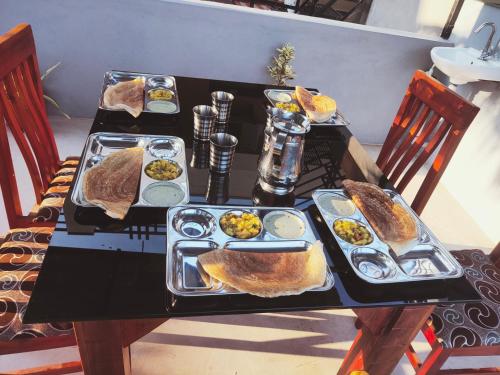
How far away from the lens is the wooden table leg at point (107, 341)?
737 millimetres

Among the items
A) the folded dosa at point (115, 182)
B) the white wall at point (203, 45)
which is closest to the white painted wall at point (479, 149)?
the white wall at point (203, 45)

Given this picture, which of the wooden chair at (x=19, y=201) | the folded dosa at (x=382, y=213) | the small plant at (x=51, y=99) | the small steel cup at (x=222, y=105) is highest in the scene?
the small steel cup at (x=222, y=105)

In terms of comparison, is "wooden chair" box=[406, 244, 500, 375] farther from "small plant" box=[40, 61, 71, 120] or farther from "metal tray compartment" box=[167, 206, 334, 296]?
"small plant" box=[40, 61, 71, 120]

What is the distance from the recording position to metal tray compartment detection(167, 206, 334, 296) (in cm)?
77

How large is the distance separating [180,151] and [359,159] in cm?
61

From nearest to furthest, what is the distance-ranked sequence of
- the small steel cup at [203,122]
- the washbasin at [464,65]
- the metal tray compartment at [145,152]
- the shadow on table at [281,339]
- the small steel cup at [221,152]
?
the metal tray compartment at [145,152], the small steel cup at [221,152], the small steel cup at [203,122], the shadow on table at [281,339], the washbasin at [464,65]

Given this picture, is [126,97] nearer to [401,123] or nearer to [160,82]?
[160,82]

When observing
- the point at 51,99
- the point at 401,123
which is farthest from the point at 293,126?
the point at 51,99

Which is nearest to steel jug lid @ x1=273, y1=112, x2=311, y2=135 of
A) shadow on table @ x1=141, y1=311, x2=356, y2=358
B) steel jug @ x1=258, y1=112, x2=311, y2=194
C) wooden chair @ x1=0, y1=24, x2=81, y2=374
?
steel jug @ x1=258, y1=112, x2=311, y2=194

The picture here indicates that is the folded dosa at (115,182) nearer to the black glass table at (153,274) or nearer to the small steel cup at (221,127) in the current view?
the black glass table at (153,274)

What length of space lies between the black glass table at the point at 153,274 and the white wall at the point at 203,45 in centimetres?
135

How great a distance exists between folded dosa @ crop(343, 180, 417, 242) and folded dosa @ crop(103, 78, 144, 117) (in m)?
0.76

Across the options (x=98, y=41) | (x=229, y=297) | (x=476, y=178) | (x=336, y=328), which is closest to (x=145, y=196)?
(x=229, y=297)

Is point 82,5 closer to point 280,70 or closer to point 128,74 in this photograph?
point 128,74
